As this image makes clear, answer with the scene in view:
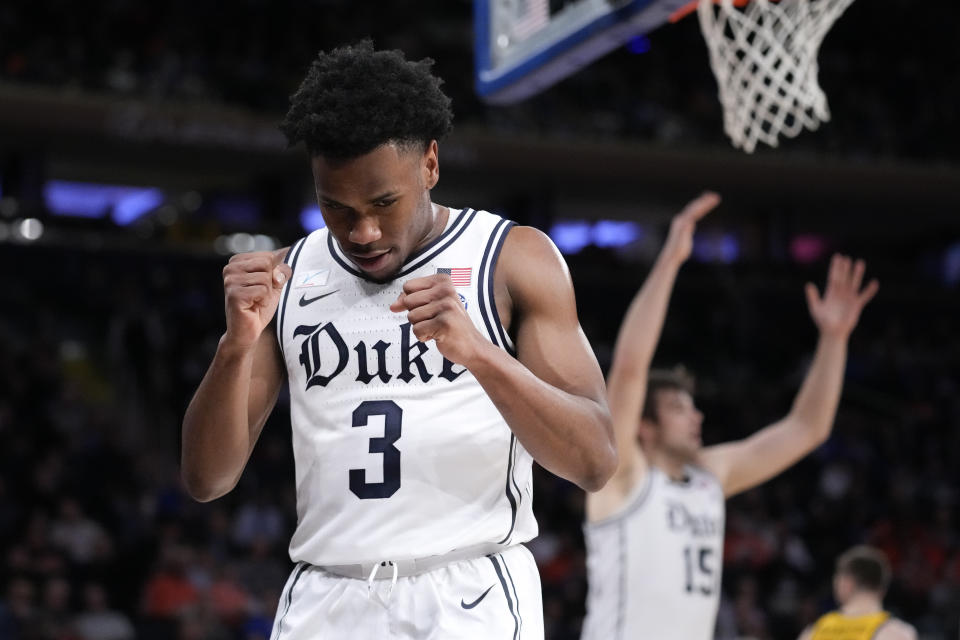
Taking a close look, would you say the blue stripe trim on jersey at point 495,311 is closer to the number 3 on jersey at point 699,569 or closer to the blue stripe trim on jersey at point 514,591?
the blue stripe trim on jersey at point 514,591

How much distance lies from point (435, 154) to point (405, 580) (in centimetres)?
88

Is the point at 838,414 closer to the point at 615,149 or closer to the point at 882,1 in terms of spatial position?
the point at 615,149

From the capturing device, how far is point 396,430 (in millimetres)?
2520

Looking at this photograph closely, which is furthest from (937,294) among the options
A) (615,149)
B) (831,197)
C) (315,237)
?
(315,237)

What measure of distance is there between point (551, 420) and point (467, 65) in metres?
15.4

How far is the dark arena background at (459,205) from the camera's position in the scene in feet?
36.0

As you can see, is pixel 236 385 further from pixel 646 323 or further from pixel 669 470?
pixel 669 470

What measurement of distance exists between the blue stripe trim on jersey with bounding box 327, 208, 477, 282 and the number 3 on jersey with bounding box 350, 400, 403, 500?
12.1 inches

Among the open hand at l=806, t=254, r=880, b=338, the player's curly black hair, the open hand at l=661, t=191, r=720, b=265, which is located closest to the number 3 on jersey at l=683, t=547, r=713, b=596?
the open hand at l=806, t=254, r=880, b=338

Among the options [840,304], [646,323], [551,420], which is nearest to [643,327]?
[646,323]

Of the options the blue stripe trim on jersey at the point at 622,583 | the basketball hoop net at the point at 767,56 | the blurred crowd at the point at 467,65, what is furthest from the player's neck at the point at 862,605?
the blurred crowd at the point at 467,65

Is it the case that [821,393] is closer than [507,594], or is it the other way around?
[507,594]

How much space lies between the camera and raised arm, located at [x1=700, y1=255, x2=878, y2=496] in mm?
5020

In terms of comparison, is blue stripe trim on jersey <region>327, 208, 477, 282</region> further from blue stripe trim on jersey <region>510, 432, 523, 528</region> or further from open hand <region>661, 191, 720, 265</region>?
open hand <region>661, 191, 720, 265</region>
